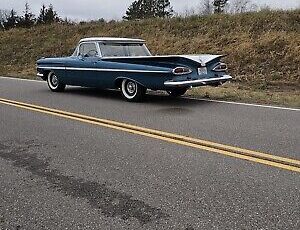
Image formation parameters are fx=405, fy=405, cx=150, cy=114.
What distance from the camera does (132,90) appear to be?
33.0 ft

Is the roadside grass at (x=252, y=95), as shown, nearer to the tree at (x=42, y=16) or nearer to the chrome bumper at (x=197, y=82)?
the chrome bumper at (x=197, y=82)

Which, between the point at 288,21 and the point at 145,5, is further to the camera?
the point at 145,5

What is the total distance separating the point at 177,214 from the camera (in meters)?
3.57

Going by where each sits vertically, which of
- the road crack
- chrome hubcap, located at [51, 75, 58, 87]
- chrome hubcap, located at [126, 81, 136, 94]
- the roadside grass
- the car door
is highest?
the car door

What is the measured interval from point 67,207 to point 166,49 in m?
18.0

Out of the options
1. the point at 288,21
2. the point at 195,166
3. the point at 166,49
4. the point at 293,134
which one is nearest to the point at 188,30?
the point at 166,49

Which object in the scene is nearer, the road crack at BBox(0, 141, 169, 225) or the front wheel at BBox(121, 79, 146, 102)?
the road crack at BBox(0, 141, 169, 225)

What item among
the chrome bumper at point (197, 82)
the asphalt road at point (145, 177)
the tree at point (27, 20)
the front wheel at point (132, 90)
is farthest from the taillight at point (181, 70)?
the tree at point (27, 20)

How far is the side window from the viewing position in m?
10.9

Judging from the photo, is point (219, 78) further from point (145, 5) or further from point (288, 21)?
point (145, 5)

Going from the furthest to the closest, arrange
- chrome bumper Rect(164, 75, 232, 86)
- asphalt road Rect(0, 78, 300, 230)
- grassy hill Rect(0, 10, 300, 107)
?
1. grassy hill Rect(0, 10, 300, 107)
2. chrome bumper Rect(164, 75, 232, 86)
3. asphalt road Rect(0, 78, 300, 230)

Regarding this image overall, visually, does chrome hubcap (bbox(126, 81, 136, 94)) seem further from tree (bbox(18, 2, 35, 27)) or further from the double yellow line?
tree (bbox(18, 2, 35, 27))

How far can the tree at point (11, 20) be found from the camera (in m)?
40.6

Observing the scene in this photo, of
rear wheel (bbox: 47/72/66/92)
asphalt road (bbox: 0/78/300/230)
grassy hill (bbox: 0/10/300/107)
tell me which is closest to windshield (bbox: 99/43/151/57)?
grassy hill (bbox: 0/10/300/107)
